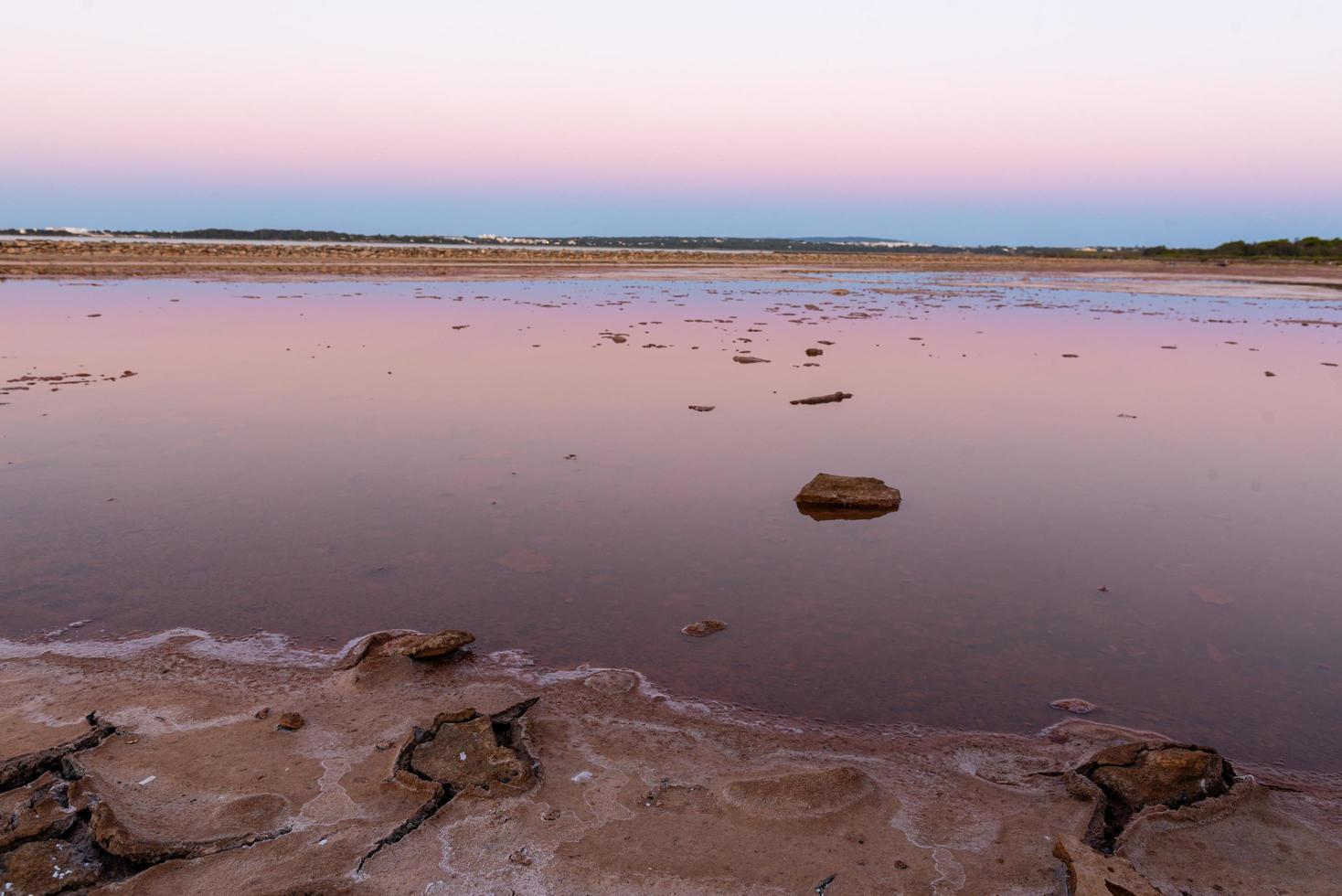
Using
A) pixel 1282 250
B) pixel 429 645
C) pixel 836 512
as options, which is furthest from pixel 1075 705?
pixel 1282 250

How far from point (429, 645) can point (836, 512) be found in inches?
186

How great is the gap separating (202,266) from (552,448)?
47844 millimetres

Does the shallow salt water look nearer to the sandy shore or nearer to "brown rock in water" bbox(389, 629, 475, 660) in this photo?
"brown rock in water" bbox(389, 629, 475, 660)

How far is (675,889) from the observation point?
3.68 meters

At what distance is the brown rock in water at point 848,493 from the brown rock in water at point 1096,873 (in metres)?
5.08

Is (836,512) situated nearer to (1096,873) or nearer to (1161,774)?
(1161,774)

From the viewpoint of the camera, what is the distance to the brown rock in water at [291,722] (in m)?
4.87

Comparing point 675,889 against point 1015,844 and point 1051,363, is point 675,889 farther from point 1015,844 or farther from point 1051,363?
point 1051,363

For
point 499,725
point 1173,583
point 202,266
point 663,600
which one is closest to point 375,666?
point 499,725

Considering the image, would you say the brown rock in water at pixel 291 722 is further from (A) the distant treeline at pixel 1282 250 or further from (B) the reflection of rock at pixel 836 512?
(A) the distant treeline at pixel 1282 250

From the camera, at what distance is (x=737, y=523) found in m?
8.34

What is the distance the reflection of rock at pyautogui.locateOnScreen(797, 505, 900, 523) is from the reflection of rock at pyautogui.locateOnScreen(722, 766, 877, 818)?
4236mm

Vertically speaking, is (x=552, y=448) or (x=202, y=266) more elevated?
(x=202, y=266)

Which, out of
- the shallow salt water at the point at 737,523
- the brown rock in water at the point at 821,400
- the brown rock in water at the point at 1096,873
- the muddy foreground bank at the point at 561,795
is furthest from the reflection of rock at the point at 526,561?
the brown rock in water at the point at 821,400
